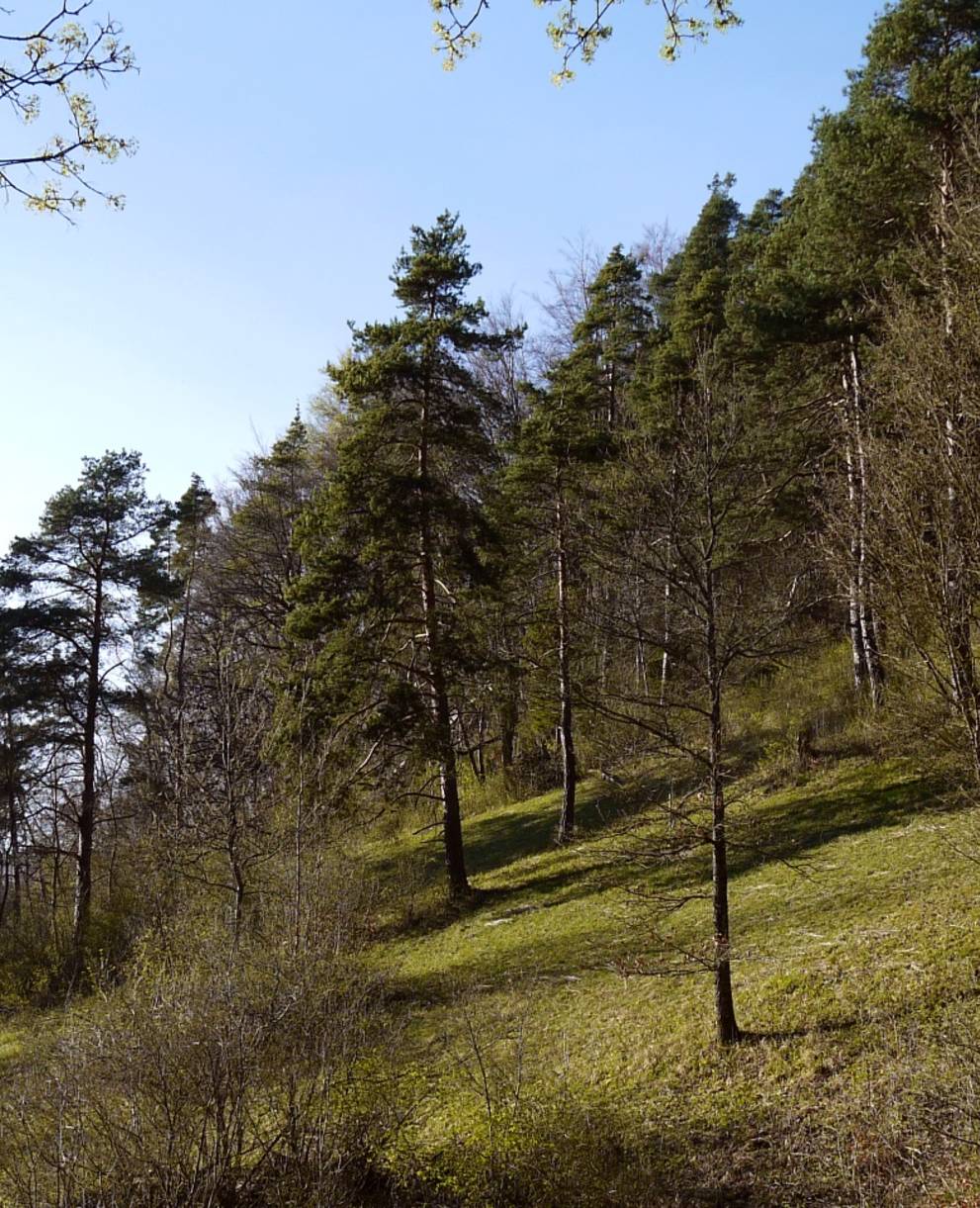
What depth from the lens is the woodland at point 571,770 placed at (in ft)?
20.9

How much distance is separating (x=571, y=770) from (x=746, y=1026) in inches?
424

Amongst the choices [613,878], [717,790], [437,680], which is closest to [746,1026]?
[717,790]

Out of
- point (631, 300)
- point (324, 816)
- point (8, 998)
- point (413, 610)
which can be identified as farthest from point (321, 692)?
point (631, 300)

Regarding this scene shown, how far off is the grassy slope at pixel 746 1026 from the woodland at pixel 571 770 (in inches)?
2.2

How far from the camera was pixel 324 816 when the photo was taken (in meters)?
14.3

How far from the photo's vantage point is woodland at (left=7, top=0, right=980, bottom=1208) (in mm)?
6371

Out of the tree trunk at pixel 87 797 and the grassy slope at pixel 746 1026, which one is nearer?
→ the grassy slope at pixel 746 1026

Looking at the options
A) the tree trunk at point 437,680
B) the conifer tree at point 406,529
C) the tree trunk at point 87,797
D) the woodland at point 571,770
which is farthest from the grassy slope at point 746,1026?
the tree trunk at point 87,797

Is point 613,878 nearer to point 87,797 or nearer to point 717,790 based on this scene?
point 717,790

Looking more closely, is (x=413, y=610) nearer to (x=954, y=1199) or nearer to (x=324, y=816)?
(x=324, y=816)

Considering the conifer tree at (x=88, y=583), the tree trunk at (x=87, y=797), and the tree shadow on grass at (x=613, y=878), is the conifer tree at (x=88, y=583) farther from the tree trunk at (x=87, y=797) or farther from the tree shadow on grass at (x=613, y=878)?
the tree shadow on grass at (x=613, y=878)

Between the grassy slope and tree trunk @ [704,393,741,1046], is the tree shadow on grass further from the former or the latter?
tree trunk @ [704,393,741,1046]

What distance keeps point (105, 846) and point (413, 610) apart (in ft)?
53.7

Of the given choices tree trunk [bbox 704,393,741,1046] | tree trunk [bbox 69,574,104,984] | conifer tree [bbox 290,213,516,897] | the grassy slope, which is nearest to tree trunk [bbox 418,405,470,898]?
conifer tree [bbox 290,213,516,897]
